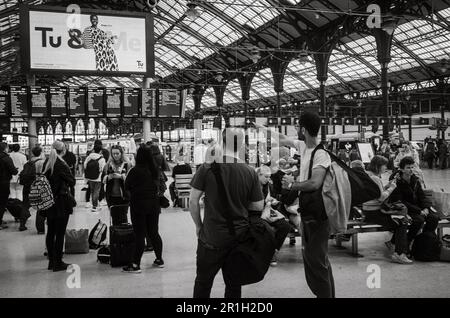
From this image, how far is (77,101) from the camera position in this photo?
11.1 metres

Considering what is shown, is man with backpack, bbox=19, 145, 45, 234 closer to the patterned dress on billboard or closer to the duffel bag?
the duffel bag

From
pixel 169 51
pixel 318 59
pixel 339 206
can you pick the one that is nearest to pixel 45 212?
pixel 339 206

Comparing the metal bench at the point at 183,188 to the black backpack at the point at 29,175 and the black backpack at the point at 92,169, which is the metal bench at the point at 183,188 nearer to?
the black backpack at the point at 92,169

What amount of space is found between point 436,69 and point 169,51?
21.1m

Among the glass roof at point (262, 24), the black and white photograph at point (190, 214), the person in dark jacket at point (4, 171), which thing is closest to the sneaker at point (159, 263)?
the black and white photograph at point (190, 214)

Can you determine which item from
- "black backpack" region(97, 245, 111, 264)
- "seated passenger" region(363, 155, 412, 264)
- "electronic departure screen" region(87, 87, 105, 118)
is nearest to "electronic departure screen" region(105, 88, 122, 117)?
"electronic departure screen" region(87, 87, 105, 118)

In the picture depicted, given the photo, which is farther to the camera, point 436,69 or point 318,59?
point 436,69

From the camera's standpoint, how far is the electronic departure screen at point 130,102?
11414mm

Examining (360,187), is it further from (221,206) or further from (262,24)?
(262,24)

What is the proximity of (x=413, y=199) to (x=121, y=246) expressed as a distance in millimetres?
3803

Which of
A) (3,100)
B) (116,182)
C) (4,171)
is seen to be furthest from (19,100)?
(116,182)

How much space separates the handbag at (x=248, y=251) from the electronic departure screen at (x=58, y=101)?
8.88 meters

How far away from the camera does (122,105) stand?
11461 mm

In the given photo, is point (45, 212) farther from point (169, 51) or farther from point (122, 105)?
point (169, 51)
